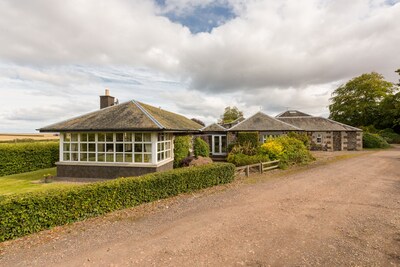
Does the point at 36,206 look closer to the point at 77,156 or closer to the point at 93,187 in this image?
the point at 93,187

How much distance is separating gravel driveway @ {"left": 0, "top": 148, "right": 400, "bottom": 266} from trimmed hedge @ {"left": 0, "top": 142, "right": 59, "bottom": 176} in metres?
14.7

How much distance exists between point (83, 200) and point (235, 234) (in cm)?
571

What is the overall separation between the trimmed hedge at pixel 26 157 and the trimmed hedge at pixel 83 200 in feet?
46.3

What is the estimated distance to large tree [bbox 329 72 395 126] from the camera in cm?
4550

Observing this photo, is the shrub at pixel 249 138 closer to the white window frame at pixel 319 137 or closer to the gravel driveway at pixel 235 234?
the gravel driveway at pixel 235 234

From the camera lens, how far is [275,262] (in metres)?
5.17

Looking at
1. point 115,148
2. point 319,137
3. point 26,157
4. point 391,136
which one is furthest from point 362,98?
point 26,157

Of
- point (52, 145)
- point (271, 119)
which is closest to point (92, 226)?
point (52, 145)

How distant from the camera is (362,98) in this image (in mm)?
47031

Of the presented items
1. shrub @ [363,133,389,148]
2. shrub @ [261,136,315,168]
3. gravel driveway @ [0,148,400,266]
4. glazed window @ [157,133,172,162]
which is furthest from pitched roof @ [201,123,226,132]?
shrub @ [363,133,389,148]

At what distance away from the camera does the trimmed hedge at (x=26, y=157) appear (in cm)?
1709

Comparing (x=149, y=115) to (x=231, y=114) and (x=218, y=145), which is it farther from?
(x=231, y=114)

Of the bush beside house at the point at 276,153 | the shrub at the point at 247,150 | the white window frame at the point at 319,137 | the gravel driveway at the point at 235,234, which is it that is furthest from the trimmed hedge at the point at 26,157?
the white window frame at the point at 319,137

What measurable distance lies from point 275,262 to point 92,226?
20.0ft
